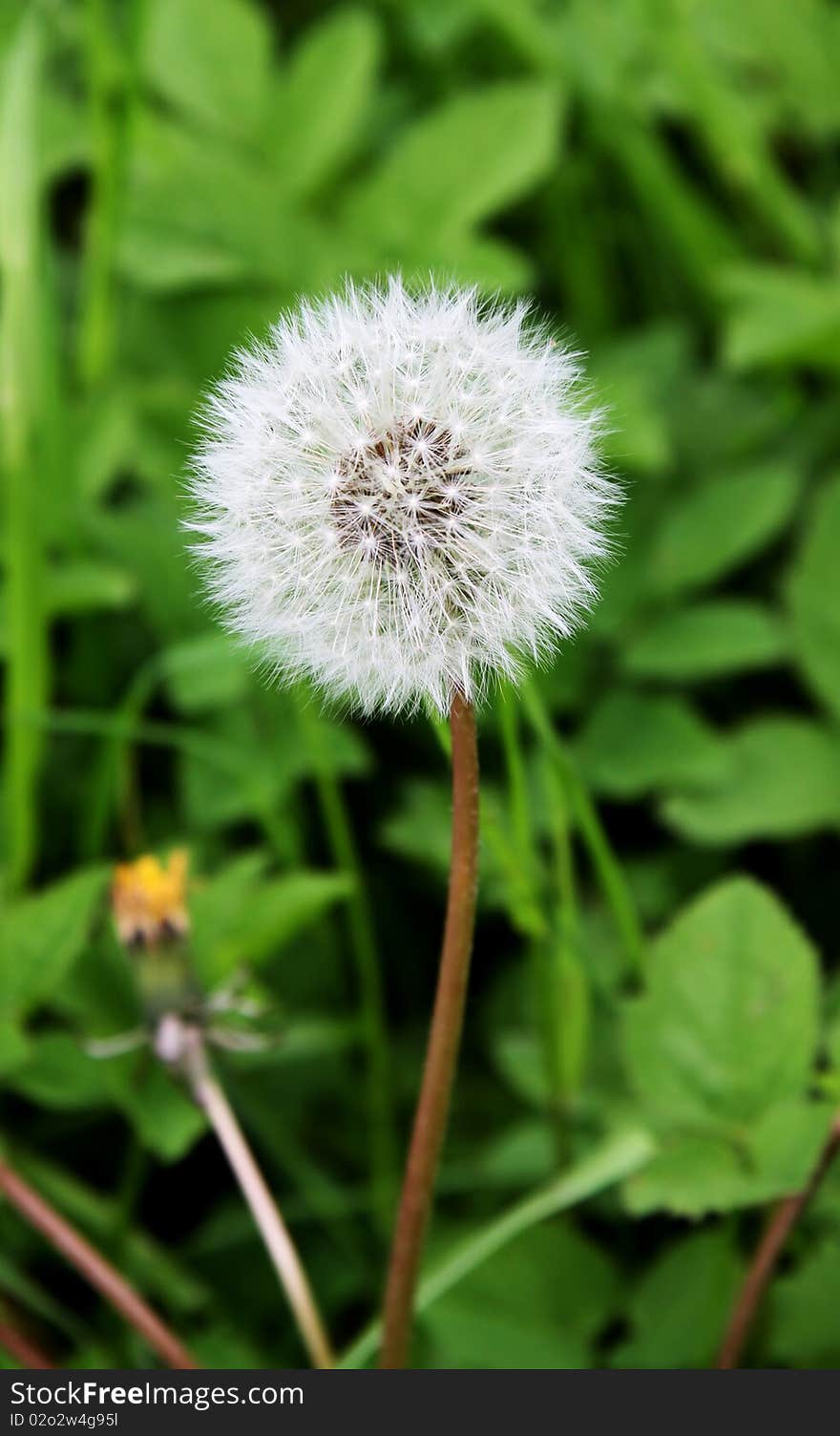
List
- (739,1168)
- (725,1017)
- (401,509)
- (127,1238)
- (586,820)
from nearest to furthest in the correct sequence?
(401,509) < (739,1168) < (725,1017) < (586,820) < (127,1238)

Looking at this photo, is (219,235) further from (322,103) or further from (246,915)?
(246,915)

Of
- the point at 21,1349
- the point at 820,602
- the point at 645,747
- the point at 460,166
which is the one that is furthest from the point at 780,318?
the point at 21,1349

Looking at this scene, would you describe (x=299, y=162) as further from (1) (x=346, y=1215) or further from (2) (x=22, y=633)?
(1) (x=346, y=1215)

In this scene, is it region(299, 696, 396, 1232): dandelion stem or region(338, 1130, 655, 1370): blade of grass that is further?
region(299, 696, 396, 1232): dandelion stem

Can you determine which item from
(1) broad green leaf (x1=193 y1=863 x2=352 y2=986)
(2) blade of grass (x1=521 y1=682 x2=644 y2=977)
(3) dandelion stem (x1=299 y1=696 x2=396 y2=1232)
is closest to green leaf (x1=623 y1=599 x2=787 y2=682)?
(2) blade of grass (x1=521 y1=682 x2=644 y2=977)

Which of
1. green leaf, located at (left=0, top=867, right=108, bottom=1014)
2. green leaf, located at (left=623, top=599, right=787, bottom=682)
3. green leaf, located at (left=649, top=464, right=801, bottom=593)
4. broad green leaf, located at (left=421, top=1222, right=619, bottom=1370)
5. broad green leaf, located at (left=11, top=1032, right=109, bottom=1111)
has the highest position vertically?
green leaf, located at (left=649, top=464, right=801, bottom=593)

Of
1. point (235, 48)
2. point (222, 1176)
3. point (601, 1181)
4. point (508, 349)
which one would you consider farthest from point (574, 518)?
point (235, 48)

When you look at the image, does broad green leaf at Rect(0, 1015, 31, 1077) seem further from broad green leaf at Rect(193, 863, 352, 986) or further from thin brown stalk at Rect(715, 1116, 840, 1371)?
thin brown stalk at Rect(715, 1116, 840, 1371)
